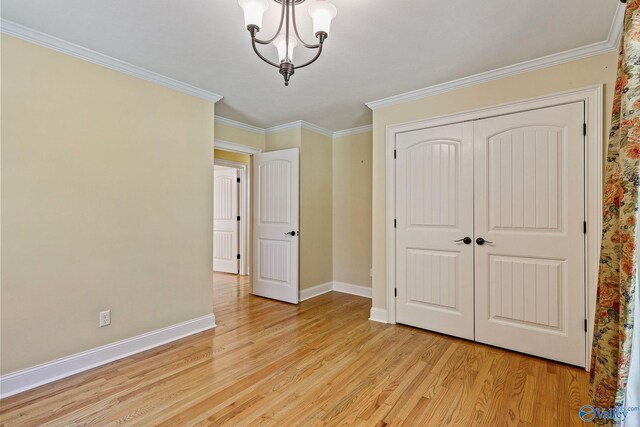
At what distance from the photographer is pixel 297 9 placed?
1.84 metres

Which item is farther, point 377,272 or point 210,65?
point 377,272

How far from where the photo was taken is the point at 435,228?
9.52ft

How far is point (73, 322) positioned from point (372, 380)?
224cm

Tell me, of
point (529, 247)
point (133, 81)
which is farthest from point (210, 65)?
point (529, 247)

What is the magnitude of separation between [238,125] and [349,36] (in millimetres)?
2326

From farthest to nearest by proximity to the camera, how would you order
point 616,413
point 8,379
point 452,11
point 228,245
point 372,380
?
point 228,245 → point 372,380 → point 8,379 → point 452,11 → point 616,413

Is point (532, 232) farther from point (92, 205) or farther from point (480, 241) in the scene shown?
point (92, 205)

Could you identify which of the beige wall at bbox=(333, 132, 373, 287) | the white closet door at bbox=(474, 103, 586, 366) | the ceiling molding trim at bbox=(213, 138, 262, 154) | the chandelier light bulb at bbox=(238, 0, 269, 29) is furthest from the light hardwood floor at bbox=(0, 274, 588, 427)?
the ceiling molding trim at bbox=(213, 138, 262, 154)

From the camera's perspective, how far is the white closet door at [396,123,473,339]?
2.73 metres

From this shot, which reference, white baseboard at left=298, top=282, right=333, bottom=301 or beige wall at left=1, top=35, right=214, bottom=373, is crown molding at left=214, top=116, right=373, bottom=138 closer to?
beige wall at left=1, top=35, right=214, bottom=373

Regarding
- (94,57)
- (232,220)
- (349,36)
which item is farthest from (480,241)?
(232,220)

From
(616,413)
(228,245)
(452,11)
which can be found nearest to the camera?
A: (616,413)

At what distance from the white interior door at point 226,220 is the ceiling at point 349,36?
289 centimetres

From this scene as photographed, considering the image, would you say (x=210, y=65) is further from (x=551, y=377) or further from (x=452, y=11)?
(x=551, y=377)
